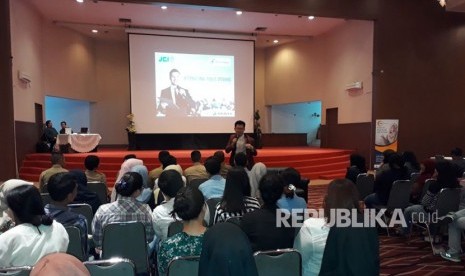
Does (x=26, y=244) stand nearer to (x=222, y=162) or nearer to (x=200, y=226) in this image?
(x=200, y=226)

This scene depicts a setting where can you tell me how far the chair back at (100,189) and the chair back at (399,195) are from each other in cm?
360

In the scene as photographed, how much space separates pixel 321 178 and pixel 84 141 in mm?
7146

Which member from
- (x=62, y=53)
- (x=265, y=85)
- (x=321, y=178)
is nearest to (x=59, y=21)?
(x=62, y=53)

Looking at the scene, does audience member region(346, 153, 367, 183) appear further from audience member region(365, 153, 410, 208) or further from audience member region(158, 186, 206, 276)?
audience member region(158, 186, 206, 276)

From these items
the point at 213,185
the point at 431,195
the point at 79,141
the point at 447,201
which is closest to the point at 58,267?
the point at 213,185

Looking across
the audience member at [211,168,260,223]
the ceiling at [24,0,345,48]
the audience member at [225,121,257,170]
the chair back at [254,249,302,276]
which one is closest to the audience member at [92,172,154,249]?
the audience member at [211,168,260,223]

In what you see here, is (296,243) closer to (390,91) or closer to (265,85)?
(390,91)

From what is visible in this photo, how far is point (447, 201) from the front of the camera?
12.8 feet

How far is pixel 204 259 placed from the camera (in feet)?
4.82

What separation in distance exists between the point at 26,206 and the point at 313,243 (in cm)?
168

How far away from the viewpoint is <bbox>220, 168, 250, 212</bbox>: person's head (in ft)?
8.50

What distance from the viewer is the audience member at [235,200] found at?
8.41 feet

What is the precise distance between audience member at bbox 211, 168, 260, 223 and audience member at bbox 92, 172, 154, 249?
59cm

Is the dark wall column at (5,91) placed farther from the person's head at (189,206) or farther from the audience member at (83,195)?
the person's head at (189,206)
